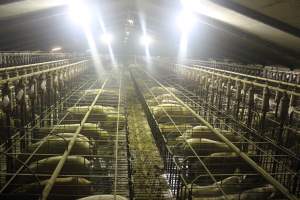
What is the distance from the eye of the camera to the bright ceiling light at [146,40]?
45.0m

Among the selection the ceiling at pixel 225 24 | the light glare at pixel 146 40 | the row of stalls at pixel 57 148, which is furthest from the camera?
the light glare at pixel 146 40

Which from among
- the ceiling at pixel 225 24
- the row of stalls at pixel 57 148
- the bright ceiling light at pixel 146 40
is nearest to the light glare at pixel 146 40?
the bright ceiling light at pixel 146 40

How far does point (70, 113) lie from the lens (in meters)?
10.8

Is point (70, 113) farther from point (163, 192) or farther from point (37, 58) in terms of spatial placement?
point (37, 58)

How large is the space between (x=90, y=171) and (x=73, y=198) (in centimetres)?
113

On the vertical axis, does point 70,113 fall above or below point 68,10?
below

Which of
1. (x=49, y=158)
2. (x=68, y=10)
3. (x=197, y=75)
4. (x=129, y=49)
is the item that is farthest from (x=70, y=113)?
(x=129, y=49)

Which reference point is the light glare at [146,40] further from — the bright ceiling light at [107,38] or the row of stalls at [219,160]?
the row of stalls at [219,160]

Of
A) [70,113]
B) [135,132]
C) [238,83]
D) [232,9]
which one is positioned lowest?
[135,132]

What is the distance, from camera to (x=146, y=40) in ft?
151

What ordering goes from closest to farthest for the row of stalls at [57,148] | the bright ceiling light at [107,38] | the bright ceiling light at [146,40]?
the row of stalls at [57,148]
the bright ceiling light at [107,38]
the bright ceiling light at [146,40]

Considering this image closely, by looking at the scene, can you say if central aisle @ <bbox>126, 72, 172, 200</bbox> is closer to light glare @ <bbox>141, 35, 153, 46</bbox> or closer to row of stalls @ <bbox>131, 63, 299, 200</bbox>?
row of stalls @ <bbox>131, 63, 299, 200</bbox>

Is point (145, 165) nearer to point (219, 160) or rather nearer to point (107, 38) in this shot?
point (219, 160)

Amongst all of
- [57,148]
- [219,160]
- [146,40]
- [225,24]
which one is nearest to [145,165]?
[219,160]
